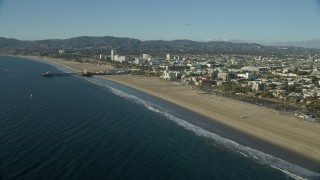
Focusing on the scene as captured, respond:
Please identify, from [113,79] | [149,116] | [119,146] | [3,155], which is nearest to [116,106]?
[149,116]

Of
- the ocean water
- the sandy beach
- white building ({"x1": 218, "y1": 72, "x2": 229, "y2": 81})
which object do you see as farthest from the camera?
white building ({"x1": 218, "y1": 72, "x2": 229, "y2": 81})

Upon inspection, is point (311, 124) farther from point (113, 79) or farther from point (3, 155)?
point (113, 79)

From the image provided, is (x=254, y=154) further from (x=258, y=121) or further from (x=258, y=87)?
(x=258, y=87)

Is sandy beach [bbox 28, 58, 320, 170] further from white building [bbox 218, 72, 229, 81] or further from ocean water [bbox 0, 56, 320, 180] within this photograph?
white building [bbox 218, 72, 229, 81]

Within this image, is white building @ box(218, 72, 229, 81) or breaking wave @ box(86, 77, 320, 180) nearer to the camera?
breaking wave @ box(86, 77, 320, 180)

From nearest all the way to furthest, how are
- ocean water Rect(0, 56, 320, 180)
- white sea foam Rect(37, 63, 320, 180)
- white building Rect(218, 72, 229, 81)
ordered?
ocean water Rect(0, 56, 320, 180) → white sea foam Rect(37, 63, 320, 180) → white building Rect(218, 72, 229, 81)

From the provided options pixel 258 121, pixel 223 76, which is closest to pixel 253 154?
pixel 258 121

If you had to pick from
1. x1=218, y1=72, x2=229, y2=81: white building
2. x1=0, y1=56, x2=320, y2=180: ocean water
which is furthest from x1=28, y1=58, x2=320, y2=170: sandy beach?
x1=218, y1=72, x2=229, y2=81: white building
